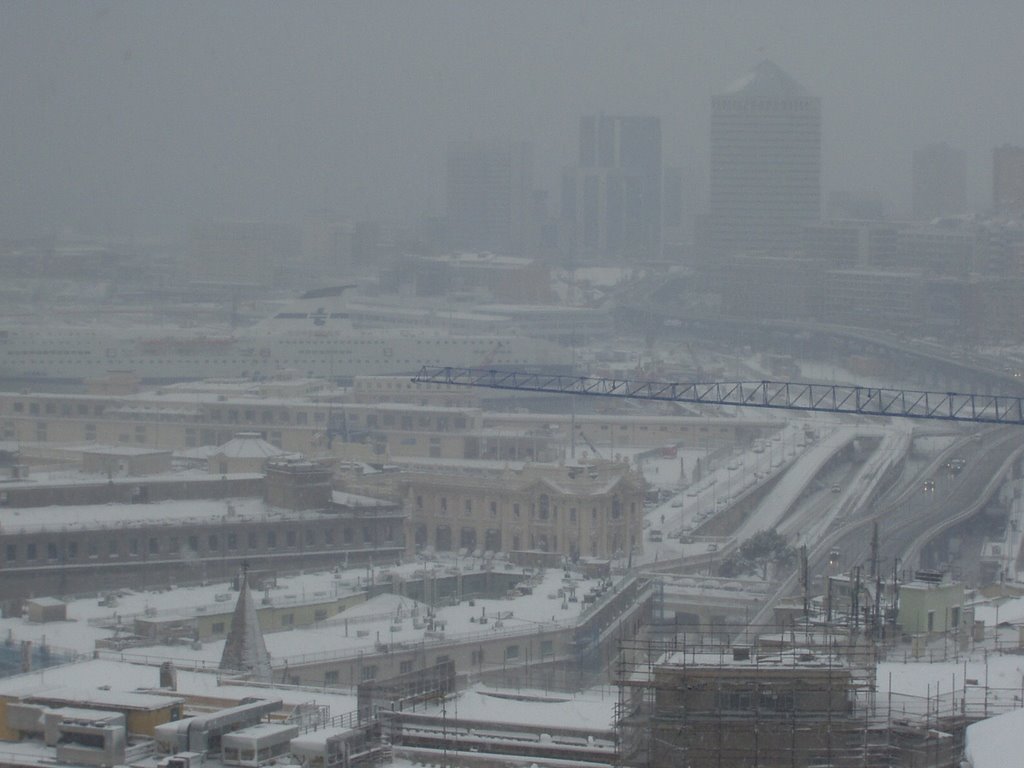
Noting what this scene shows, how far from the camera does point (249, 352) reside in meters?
34.3

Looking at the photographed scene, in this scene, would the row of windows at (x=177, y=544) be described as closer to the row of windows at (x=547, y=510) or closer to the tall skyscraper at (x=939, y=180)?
the row of windows at (x=547, y=510)

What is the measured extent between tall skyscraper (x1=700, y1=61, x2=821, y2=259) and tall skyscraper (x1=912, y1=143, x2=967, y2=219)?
1.86 metres

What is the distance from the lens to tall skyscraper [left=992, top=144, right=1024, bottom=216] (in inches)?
1695

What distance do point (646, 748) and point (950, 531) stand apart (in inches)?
486

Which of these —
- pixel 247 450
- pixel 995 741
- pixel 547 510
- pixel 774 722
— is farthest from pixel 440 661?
pixel 247 450

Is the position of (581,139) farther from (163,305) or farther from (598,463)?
(598,463)

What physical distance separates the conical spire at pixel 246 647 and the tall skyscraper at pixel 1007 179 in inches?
1309

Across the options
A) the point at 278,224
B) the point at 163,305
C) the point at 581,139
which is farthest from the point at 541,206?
the point at 163,305

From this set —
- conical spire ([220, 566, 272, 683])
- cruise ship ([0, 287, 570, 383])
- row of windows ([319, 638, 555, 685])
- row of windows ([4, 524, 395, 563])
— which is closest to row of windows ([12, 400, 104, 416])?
cruise ship ([0, 287, 570, 383])

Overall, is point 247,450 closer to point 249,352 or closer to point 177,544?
point 177,544

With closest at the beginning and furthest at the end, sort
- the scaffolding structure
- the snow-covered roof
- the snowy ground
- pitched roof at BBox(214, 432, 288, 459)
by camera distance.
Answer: the snow-covered roof → the scaffolding structure → the snowy ground → pitched roof at BBox(214, 432, 288, 459)

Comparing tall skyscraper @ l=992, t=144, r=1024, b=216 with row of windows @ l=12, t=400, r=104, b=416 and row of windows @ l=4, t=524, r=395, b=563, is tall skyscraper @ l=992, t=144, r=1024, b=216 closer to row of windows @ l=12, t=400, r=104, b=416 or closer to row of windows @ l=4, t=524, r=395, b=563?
row of windows @ l=12, t=400, r=104, b=416

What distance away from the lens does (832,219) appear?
46.6 m

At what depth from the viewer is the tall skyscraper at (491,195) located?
5603cm
